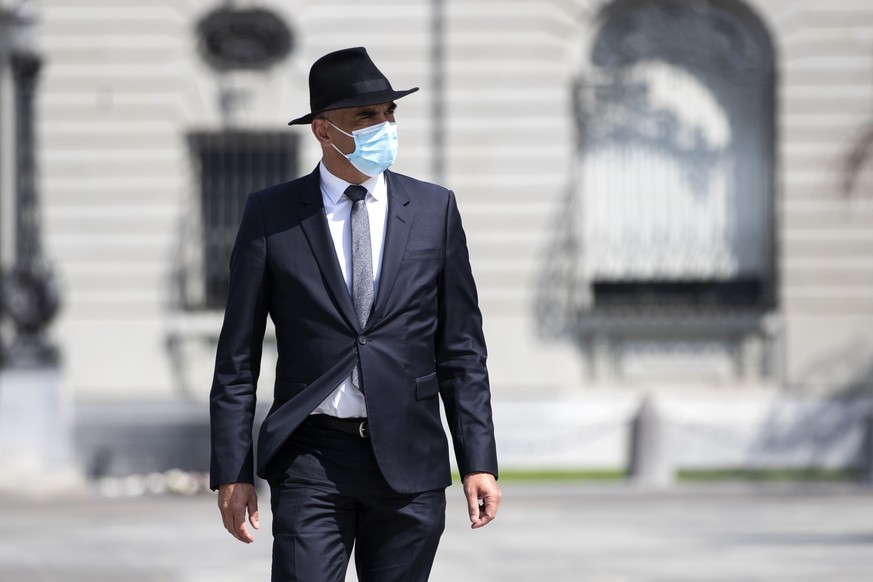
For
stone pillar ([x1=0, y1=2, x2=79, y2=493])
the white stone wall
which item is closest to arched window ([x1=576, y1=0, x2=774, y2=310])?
the white stone wall

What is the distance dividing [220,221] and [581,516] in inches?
280

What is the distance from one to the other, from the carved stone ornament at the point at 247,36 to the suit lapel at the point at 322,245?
1560cm

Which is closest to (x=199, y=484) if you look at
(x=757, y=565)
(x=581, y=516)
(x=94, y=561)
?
(x=581, y=516)

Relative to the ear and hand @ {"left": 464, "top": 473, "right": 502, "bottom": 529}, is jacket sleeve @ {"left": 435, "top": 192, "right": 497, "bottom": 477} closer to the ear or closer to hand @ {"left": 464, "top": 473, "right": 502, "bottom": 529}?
hand @ {"left": 464, "top": 473, "right": 502, "bottom": 529}

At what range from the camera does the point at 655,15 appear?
2083 centimetres

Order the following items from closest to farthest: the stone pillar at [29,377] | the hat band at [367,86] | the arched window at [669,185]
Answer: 1. the hat band at [367,86]
2. the stone pillar at [29,377]
3. the arched window at [669,185]

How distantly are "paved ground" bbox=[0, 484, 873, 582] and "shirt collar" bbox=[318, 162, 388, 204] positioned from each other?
251 inches

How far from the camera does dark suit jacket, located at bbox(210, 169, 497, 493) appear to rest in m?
5.14

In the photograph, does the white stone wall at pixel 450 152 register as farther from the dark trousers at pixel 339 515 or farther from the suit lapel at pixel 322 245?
the dark trousers at pixel 339 515

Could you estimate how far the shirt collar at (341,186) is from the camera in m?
5.38

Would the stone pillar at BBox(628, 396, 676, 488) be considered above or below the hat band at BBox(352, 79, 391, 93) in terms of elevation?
below

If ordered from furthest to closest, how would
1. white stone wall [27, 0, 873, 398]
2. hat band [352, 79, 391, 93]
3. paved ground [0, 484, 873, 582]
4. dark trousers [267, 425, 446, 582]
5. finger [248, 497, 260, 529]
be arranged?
white stone wall [27, 0, 873, 398]
paved ground [0, 484, 873, 582]
hat band [352, 79, 391, 93]
finger [248, 497, 260, 529]
dark trousers [267, 425, 446, 582]

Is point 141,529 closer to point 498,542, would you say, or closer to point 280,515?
point 498,542

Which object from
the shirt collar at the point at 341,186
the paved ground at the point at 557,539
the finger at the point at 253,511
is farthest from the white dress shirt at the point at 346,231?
the paved ground at the point at 557,539
